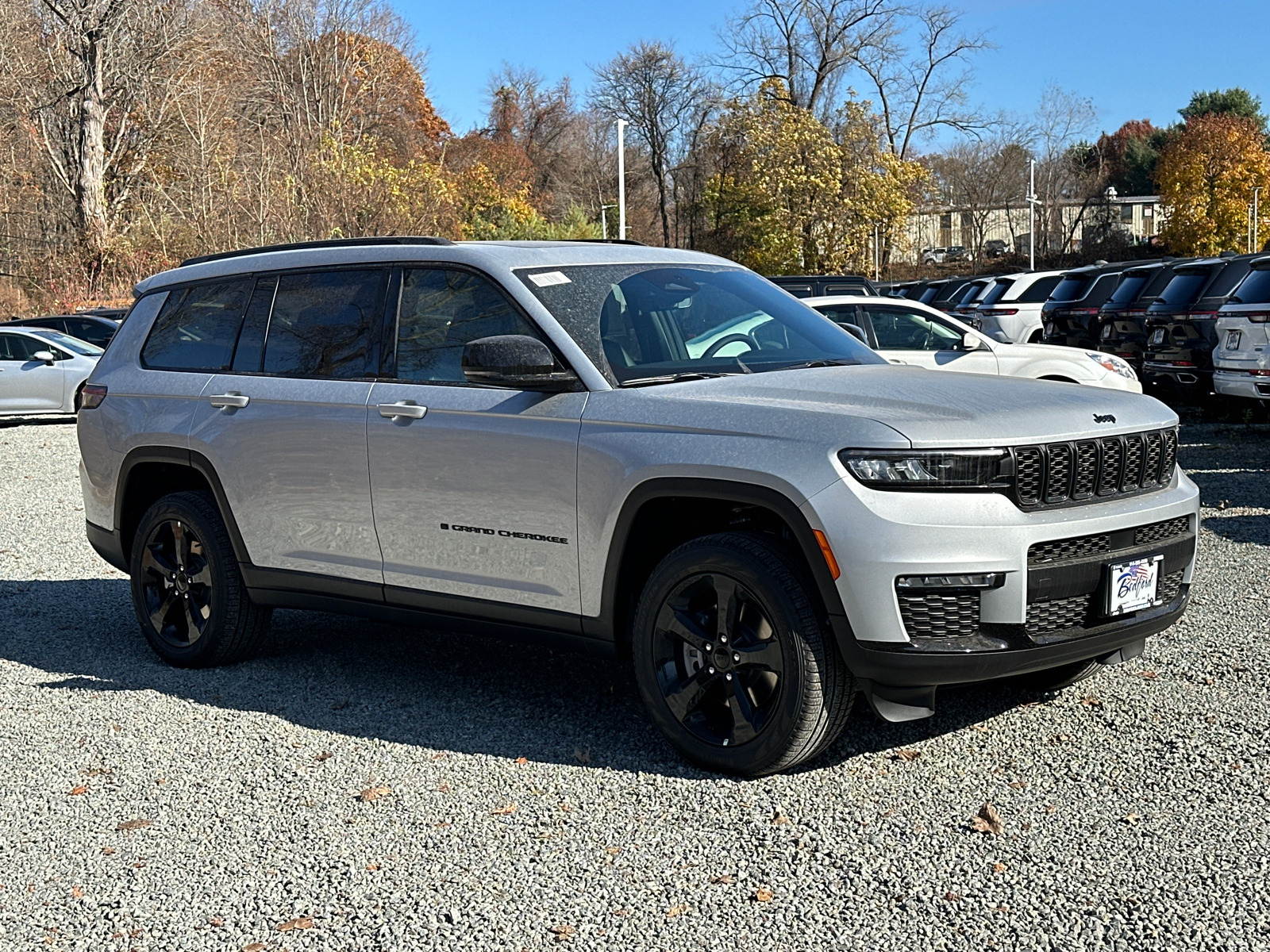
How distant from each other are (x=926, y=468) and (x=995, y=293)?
21.2 metres

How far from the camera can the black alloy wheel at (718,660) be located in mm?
4547

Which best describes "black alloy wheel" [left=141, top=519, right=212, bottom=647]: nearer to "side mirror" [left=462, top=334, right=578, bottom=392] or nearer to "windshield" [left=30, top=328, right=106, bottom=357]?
"side mirror" [left=462, top=334, right=578, bottom=392]

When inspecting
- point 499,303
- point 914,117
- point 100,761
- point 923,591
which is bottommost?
point 100,761

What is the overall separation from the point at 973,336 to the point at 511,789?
8976 millimetres

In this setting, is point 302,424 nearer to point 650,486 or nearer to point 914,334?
point 650,486

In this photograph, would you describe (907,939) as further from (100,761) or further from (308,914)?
(100,761)

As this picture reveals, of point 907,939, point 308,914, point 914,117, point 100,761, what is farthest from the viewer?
point 914,117

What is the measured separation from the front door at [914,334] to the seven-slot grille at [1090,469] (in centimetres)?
812

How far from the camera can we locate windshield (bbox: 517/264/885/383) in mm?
5125

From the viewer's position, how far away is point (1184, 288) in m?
16.0

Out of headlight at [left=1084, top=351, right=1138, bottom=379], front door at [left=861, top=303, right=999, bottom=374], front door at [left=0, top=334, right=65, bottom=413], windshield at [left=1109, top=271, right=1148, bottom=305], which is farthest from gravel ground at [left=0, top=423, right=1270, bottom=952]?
front door at [left=0, top=334, right=65, bottom=413]

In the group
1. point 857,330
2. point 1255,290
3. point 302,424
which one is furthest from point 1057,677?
point 1255,290

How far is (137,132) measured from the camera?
3981 centimetres

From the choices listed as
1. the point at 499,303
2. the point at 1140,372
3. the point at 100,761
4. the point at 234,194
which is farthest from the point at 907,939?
the point at 234,194
